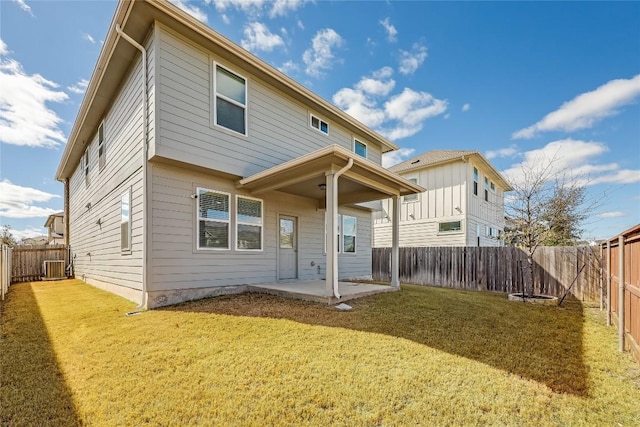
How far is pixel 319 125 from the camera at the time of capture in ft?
31.0

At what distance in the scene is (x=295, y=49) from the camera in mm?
9391

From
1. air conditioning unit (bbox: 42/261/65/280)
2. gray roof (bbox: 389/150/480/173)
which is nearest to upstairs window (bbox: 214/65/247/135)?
gray roof (bbox: 389/150/480/173)

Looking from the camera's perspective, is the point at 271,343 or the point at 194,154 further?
the point at 194,154

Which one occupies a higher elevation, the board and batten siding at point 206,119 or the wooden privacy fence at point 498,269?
the board and batten siding at point 206,119

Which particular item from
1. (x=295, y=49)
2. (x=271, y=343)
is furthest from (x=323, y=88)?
(x=271, y=343)

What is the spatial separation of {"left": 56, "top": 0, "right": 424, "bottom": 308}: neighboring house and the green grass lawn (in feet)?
4.73

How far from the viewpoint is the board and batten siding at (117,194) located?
20.2ft

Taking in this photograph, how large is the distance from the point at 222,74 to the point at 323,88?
5245 millimetres

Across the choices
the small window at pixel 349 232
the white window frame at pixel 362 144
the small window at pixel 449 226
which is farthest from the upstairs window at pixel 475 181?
the small window at pixel 349 232

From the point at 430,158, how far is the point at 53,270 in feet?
57.0

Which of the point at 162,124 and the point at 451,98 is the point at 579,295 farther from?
the point at 162,124

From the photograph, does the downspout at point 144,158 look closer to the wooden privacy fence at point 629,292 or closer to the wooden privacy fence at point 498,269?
the wooden privacy fence at point 629,292

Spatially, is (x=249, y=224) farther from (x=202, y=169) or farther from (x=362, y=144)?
(x=362, y=144)

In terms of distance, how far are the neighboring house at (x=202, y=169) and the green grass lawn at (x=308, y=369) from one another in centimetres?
144
